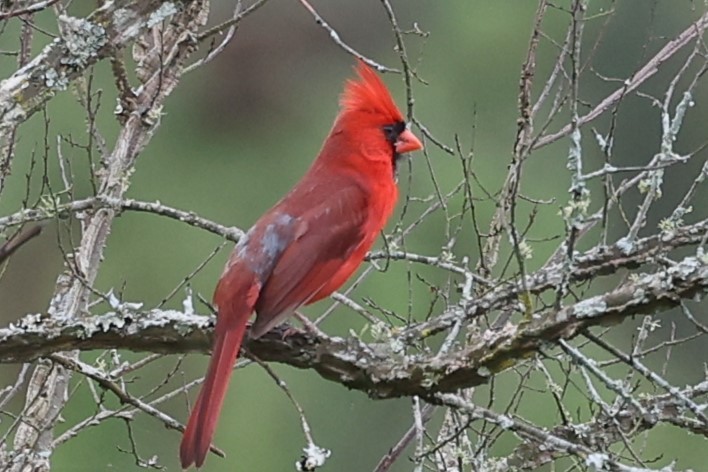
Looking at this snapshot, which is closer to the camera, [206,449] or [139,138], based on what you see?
[206,449]

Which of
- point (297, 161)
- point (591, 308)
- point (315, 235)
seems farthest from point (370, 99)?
point (297, 161)

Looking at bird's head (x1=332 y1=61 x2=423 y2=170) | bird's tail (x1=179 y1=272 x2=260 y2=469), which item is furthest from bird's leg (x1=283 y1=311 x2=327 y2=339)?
bird's head (x1=332 y1=61 x2=423 y2=170)

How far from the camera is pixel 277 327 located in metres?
2.99

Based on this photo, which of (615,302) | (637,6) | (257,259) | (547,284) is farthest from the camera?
(637,6)

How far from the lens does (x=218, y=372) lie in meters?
2.90

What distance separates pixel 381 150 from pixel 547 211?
5522 mm

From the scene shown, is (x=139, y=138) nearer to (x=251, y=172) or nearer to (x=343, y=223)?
(x=343, y=223)

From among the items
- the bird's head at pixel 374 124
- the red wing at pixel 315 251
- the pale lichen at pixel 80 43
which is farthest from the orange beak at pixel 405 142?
the pale lichen at pixel 80 43

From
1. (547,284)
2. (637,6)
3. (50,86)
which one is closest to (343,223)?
(547,284)

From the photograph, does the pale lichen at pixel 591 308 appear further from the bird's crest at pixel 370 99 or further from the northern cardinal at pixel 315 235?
the bird's crest at pixel 370 99

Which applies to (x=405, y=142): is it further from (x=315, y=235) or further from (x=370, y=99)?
(x=315, y=235)

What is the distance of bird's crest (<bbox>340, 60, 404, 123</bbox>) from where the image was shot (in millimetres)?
3713

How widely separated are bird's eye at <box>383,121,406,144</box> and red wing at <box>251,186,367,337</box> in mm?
265

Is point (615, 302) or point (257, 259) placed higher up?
point (257, 259)
